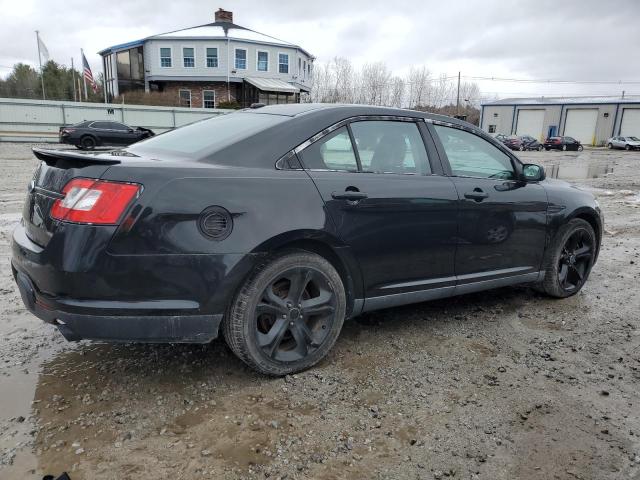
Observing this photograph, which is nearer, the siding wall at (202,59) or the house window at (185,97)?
the siding wall at (202,59)

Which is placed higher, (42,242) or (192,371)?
(42,242)

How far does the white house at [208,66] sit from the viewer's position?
41.7 m

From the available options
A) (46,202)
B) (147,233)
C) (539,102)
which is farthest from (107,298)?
(539,102)

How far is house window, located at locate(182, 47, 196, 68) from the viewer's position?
41.8m

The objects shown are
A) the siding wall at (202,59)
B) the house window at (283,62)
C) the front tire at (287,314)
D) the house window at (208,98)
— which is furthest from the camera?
the house window at (283,62)

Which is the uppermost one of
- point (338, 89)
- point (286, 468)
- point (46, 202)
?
point (338, 89)

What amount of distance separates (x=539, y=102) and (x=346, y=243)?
67.8 metres

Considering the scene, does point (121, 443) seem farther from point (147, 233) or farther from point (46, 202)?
point (46, 202)

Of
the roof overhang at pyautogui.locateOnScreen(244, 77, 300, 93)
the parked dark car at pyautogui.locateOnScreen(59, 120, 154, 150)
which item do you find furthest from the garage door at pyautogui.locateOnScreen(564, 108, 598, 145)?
the parked dark car at pyautogui.locateOnScreen(59, 120, 154, 150)

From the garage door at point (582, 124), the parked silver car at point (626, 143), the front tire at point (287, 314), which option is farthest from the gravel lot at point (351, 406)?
the garage door at point (582, 124)

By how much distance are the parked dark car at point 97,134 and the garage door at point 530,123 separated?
52.9m

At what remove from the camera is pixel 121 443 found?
2436mm

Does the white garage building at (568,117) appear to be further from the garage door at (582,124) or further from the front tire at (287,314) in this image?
the front tire at (287,314)

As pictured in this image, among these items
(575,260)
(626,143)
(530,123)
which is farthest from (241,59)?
(575,260)
